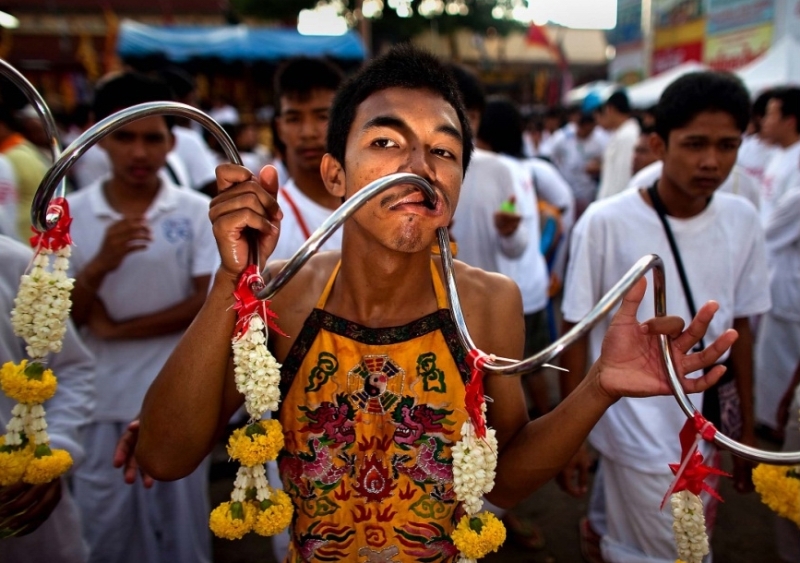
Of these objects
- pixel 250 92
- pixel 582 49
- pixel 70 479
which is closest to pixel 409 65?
pixel 70 479

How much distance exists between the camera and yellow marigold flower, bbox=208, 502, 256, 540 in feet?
4.69

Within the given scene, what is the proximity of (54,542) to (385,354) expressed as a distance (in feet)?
4.63

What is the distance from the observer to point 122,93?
3.19 m

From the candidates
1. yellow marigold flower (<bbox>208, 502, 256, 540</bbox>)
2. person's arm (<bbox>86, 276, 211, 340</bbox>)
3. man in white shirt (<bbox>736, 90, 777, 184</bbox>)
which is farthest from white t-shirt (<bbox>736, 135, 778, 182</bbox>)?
yellow marigold flower (<bbox>208, 502, 256, 540</bbox>)

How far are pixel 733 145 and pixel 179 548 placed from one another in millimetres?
3244

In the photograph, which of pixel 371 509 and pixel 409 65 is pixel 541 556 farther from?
pixel 409 65

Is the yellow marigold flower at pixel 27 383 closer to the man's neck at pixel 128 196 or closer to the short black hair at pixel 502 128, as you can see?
the man's neck at pixel 128 196

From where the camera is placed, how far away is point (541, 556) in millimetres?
3506

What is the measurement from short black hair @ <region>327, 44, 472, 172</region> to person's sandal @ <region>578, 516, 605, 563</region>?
8.40 ft

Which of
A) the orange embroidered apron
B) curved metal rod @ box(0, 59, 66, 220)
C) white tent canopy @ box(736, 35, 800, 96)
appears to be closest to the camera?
curved metal rod @ box(0, 59, 66, 220)

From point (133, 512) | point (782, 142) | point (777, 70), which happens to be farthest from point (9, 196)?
point (777, 70)

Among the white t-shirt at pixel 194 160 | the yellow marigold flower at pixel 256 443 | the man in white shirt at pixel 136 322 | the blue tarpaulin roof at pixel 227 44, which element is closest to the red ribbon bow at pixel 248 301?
the yellow marigold flower at pixel 256 443

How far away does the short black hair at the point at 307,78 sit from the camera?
3.00m

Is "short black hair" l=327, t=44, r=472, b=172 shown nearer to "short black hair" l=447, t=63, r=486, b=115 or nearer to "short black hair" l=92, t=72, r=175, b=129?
"short black hair" l=92, t=72, r=175, b=129
